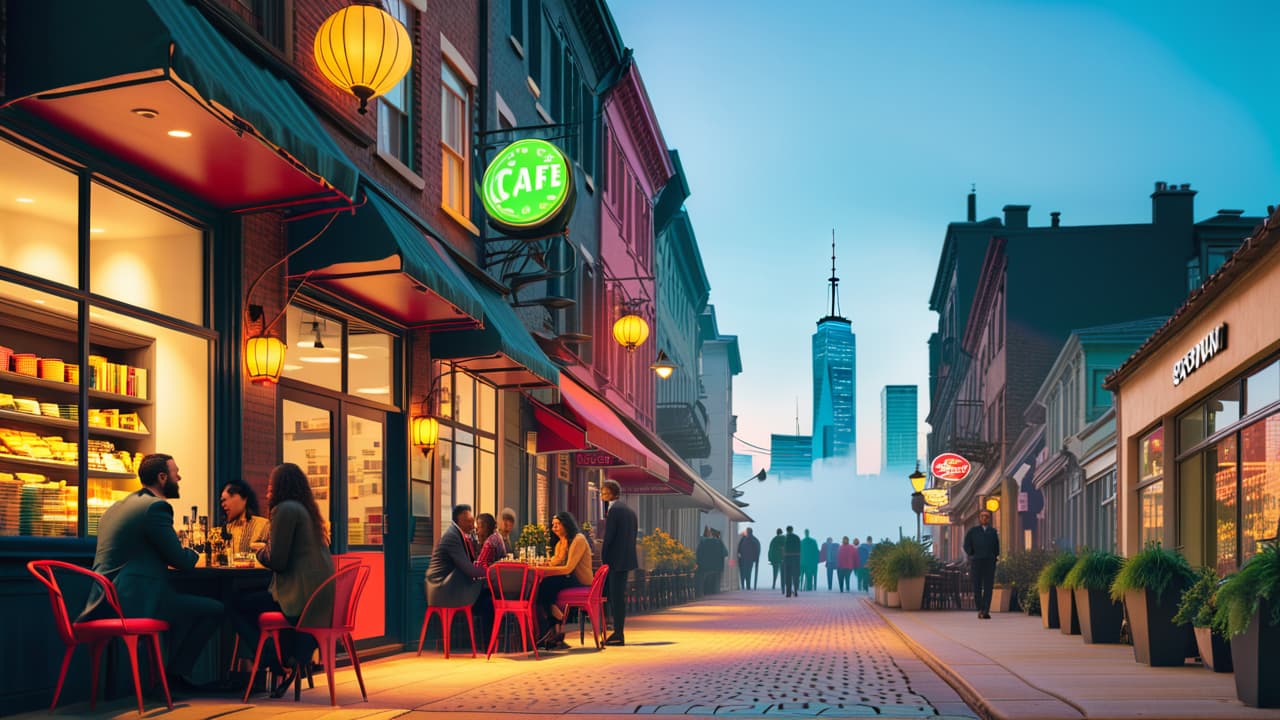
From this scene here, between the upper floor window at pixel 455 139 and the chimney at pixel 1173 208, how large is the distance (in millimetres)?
30485

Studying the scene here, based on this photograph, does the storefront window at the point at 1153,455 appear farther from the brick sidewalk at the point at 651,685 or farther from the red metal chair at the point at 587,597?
the red metal chair at the point at 587,597

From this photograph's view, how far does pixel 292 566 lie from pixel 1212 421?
9.81m

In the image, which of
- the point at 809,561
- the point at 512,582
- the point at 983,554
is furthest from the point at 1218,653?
the point at 809,561

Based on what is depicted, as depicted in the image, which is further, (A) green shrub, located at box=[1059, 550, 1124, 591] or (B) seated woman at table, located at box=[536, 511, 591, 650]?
(A) green shrub, located at box=[1059, 550, 1124, 591]

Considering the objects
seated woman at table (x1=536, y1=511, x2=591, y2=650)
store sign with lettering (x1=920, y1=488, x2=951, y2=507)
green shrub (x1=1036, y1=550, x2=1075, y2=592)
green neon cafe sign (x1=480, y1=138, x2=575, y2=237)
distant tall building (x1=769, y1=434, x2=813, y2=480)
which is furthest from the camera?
distant tall building (x1=769, y1=434, x2=813, y2=480)

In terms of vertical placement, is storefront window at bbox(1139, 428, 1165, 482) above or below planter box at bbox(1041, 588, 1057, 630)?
above

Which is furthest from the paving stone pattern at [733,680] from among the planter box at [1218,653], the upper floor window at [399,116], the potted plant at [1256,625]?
the upper floor window at [399,116]

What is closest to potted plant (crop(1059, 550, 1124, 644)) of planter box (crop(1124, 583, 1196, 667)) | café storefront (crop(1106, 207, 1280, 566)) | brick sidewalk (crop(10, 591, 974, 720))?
café storefront (crop(1106, 207, 1280, 566))

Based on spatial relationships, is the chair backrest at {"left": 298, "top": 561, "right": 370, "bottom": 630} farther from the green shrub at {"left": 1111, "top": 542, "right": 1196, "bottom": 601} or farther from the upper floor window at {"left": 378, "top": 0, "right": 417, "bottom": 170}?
the green shrub at {"left": 1111, "top": 542, "right": 1196, "bottom": 601}

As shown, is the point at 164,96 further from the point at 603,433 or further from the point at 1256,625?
the point at 603,433

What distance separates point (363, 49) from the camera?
39.7 feet

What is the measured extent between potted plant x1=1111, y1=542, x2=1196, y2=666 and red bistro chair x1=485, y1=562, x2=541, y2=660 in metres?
5.61

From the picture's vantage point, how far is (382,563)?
15219 mm

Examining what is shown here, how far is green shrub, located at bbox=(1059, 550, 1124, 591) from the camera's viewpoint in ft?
52.9
